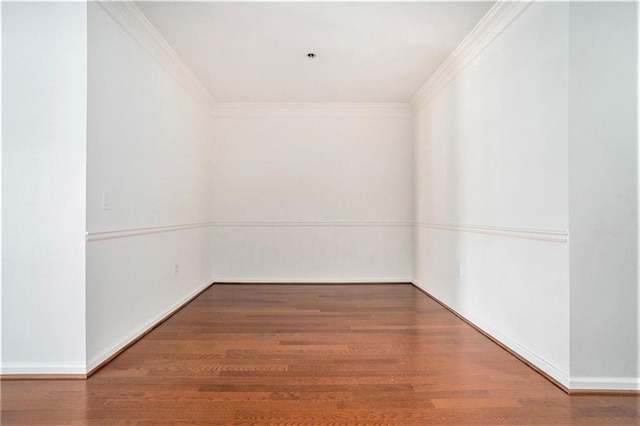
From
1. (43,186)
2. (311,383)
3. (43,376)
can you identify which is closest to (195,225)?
(43,186)

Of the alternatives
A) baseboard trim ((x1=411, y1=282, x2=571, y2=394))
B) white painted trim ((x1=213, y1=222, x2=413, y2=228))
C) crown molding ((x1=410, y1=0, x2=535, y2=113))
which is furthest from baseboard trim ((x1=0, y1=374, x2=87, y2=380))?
crown molding ((x1=410, y1=0, x2=535, y2=113))

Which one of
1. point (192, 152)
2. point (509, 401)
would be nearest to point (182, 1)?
point (192, 152)

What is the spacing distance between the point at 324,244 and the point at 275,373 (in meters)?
3.26

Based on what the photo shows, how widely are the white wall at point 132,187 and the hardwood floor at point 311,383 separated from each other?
325mm

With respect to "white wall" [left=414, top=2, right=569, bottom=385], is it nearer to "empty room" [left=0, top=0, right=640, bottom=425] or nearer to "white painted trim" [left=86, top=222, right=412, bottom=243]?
"empty room" [left=0, top=0, right=640, bottom=425]

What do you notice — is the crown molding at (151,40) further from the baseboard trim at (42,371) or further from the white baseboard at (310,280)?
the white baseboard at (310,280)

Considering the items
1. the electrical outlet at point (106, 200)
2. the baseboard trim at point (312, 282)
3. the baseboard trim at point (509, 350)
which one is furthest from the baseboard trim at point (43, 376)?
the baseboard trim at point (312, 282)

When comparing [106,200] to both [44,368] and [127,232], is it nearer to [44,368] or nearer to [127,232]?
[127,232]

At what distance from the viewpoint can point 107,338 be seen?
2.61 m

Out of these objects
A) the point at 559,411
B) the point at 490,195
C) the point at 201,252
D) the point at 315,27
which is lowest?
the point at 559,411

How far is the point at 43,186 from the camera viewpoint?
233cm

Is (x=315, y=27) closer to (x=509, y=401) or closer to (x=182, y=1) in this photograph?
(x=182, y=1)

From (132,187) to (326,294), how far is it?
258cm

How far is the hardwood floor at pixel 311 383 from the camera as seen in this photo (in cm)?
191
